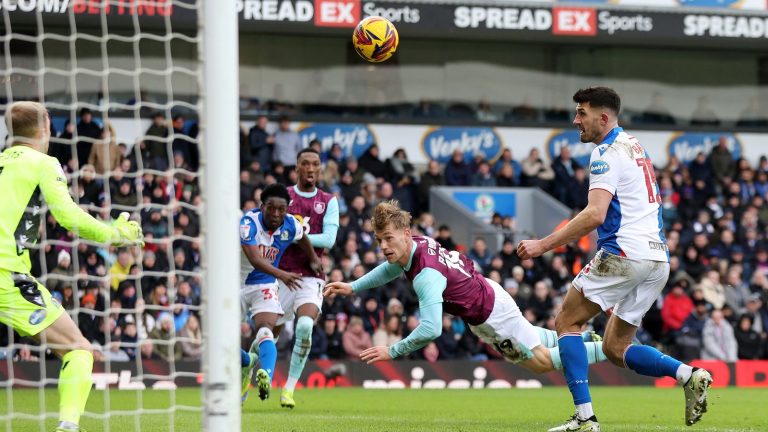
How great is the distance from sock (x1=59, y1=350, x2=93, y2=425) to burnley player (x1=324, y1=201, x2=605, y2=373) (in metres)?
2.11

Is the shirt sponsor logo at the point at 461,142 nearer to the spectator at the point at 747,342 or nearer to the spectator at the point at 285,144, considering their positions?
the spectator at the point at 285,144

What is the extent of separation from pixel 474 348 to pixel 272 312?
7403 mm

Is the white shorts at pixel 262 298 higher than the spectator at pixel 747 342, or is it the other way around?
the white shorts at pixel 262 298

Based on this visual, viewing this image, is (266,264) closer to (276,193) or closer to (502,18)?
(276,193)

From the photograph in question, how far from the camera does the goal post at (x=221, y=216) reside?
5336 millimetres

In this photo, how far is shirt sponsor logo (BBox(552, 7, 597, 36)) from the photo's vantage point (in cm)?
2148

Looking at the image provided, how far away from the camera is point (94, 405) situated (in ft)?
37.1

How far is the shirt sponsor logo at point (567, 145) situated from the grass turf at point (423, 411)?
310 inches

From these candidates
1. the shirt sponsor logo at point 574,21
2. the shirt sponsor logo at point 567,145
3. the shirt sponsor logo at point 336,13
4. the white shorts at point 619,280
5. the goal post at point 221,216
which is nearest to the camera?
the goal post at point 221,216

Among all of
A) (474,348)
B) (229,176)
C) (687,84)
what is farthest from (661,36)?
(229,176)

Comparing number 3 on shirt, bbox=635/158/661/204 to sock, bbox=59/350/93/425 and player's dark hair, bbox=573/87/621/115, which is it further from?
sock, bbox=59/350/93/425

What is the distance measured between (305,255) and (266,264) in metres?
0.96

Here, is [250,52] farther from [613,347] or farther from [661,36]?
[613,347]

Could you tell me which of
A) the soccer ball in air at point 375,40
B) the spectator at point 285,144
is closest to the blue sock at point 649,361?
the soccer ball in air at point 375,40
